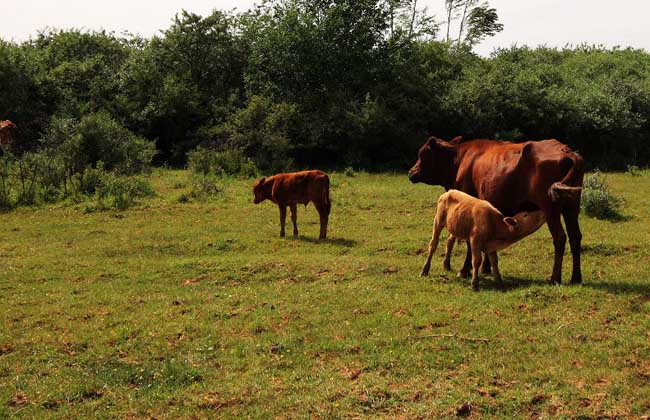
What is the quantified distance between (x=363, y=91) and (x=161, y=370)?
2524 centimetres

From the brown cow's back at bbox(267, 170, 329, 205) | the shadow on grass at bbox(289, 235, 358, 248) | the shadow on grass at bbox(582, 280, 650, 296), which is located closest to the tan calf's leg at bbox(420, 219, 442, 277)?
the shadow on grass at bbox(582, 280, 650, 296)

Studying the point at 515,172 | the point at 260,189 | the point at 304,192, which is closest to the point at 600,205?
the point at 515,172

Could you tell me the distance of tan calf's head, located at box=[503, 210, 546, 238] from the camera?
1042cm

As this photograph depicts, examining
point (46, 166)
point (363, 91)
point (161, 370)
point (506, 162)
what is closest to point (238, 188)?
point (46, 166)

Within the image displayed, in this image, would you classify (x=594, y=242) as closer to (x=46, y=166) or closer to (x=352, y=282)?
(x=352, y=282)

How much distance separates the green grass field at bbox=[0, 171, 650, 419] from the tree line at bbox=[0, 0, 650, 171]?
46.2ft

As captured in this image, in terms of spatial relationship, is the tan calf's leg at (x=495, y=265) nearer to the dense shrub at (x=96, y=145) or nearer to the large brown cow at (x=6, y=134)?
the dense shrub at (x=96, y=145)

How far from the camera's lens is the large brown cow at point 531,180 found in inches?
424

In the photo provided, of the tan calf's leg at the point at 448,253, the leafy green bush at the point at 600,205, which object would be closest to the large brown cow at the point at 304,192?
the tan calf's leg at the point at 448,253

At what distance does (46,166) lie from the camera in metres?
21.8

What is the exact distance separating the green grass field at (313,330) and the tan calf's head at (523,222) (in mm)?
931

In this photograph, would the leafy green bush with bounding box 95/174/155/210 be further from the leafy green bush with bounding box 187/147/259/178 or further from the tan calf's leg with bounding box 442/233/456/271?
the tan calf's leg with bounding box 442/233/456/271

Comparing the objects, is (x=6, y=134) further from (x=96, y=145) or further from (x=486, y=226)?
(x=486, y=226)

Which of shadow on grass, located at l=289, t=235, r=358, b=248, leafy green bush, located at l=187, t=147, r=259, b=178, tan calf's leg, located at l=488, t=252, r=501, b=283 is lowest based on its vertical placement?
shadow on grass, located at l=289, t=235, r=358, b=248
